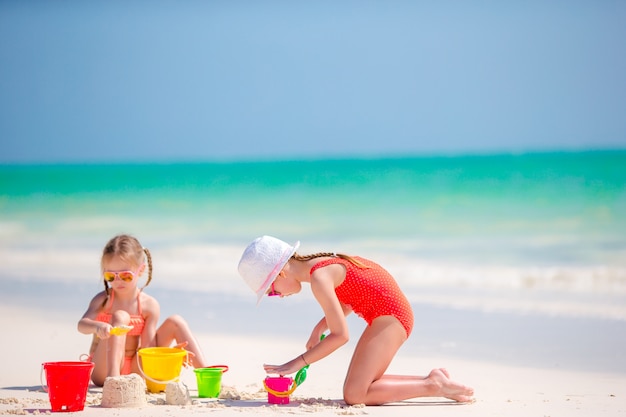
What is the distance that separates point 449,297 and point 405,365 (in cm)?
294

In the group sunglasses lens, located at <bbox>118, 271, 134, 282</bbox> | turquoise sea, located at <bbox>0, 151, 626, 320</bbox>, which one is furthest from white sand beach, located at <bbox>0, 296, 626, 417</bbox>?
turquoise sea, located at <bbox>0, 151, 626, 320</bbox>

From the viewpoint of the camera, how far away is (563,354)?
6.32 m

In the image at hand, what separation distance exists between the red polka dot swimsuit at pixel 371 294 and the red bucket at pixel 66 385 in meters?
1.34

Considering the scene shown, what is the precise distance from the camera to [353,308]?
16.3ft

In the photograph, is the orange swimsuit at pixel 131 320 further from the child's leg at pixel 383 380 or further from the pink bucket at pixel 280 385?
the child's leg at pixel 383 380

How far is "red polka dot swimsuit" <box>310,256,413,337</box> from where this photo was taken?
4.84m

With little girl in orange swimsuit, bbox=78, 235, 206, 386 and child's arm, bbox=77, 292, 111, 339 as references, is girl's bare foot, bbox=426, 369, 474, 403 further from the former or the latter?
child's arm, bbox=77, 292, 111, 339

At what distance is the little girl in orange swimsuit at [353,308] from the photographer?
4.57 metres

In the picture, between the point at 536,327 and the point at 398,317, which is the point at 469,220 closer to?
the point at 536,327

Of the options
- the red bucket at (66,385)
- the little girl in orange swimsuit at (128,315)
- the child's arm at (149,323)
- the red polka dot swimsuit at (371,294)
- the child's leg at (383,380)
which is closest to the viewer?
the red bucket at (66,385)

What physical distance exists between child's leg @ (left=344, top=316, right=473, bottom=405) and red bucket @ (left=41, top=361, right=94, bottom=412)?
1.30 metres

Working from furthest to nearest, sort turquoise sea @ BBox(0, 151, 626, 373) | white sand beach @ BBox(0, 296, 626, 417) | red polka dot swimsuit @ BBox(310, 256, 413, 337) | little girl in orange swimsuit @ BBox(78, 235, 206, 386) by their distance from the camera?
1. turquoise sea @ BBox(0, 151, 626, 373)
2. little girl in orange swimsuit @ BBox(78, 235, 206, 386)
3. red polka dot swimsuit @ BBox(310, 256, 413, 337)
4. white sand beach @ BBox(0, 296, 626, 417)

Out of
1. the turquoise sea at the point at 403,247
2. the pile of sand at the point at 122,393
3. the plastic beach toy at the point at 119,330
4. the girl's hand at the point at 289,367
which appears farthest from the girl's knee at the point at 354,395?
the turquoise sea at the point at 403,247

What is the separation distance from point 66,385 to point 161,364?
2.04 ft
